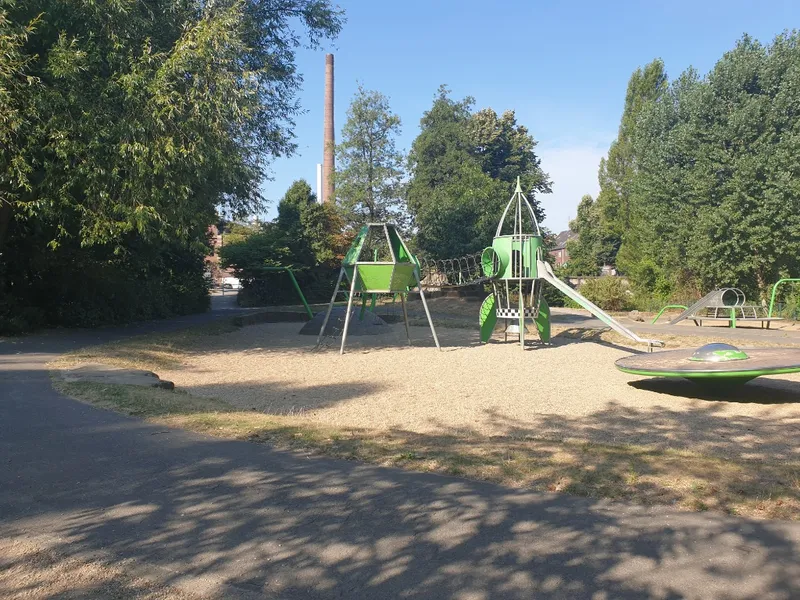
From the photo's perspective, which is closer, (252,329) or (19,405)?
(19,405)

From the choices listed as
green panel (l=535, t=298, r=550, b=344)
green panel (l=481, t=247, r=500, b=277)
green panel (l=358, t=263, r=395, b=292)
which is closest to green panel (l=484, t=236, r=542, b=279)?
green panel (l=481, t=247, r=500, b=277)

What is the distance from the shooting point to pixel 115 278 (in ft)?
70.3

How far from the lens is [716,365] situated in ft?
39.8

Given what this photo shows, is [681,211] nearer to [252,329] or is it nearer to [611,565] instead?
[252,329]

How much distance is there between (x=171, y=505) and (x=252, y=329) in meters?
21.5

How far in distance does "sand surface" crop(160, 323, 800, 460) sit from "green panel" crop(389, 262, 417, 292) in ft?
5.87

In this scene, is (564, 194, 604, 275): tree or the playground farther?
(564, 194, 604, 275): tree

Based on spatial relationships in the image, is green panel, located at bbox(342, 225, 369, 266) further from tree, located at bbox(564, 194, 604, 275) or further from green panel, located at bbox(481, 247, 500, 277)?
tree, located at bbox(564, 194, 604, 275)

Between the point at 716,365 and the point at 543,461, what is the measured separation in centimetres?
735

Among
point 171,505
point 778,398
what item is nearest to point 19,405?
point 171,505

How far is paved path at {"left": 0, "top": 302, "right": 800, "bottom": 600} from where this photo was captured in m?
3.69

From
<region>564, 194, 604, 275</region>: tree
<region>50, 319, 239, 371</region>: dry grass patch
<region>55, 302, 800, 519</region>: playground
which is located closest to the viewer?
<region>55, 302, 800, 519</region>: playground

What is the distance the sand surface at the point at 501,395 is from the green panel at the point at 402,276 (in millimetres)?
1790

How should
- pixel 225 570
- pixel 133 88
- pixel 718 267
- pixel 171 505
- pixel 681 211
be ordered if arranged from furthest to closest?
1. pixel 681 211
2. pixel 718 267
3. pixel 133 88
4. pixel 171 505
5. pixel 225 570
